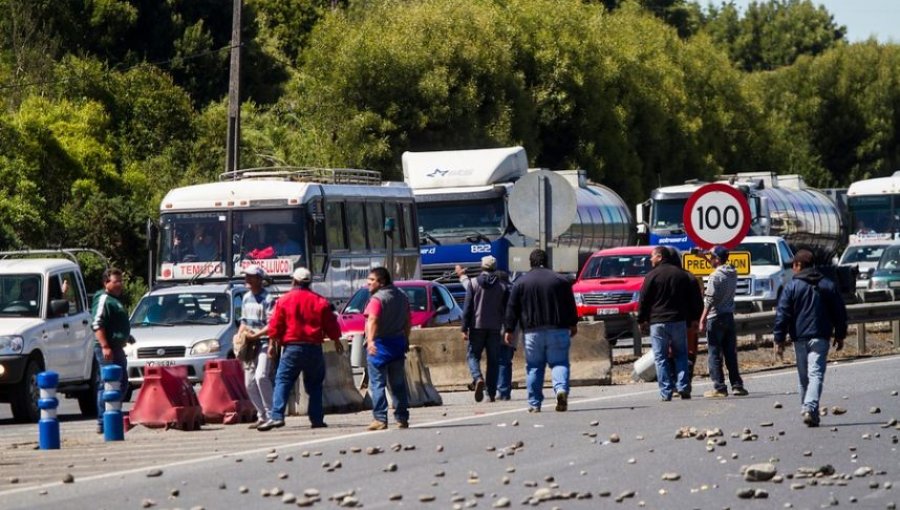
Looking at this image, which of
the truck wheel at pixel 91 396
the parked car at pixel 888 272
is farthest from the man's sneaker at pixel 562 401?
the parked car at pixel 888 272

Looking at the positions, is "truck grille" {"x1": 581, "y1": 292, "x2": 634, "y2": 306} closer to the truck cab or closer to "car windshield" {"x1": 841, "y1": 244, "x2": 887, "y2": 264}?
the truck cab

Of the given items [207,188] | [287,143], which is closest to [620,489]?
[207,188]

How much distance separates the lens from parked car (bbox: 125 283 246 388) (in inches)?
932

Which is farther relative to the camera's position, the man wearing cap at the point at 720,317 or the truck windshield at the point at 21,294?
the truck windshield at the point at 21,294

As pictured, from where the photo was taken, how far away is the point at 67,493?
12758 mm

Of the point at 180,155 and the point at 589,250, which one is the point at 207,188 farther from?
the point at 180,155

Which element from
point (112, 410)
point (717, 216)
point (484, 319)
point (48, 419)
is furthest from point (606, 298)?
point (48, 419)

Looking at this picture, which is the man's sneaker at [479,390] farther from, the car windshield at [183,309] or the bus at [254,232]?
the bus at [254,232]

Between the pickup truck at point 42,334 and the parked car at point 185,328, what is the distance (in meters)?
0.99

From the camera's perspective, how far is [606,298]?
3328 centimetres

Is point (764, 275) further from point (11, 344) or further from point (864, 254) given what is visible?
point (11, 344)

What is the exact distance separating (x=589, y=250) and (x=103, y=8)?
26562mm

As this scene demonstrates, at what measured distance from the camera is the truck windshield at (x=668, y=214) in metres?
43.4

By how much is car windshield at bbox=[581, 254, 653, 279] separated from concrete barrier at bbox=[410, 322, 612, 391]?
869 cm
